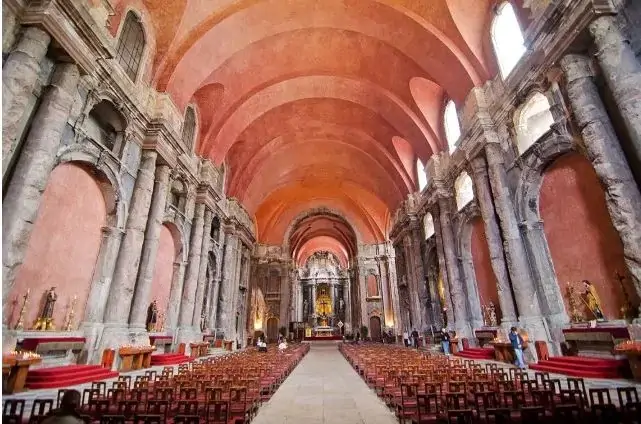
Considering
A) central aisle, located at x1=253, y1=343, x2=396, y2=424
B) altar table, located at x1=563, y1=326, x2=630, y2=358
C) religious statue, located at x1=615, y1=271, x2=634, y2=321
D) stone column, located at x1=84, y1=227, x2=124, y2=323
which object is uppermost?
stone column, located at x1=84, y1=227, x2=124, y2=323

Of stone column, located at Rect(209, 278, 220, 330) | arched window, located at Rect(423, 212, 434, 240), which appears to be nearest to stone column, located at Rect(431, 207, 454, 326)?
arched window, located at Rect(423, 212, 434, 240)

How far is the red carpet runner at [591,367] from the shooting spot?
662 cm

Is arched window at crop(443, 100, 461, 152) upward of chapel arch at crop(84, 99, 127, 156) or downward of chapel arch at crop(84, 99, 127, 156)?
upward

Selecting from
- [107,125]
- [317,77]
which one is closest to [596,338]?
[107,125]

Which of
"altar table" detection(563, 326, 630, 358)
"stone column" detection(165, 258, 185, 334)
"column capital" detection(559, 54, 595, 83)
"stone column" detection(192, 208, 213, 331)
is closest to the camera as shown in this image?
"altar table" detection(563, 326, 630, 358)

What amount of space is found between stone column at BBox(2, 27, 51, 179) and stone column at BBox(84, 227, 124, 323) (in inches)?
150

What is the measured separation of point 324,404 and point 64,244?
7845mm

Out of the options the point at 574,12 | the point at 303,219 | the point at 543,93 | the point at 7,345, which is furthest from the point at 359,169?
the point at 7,345

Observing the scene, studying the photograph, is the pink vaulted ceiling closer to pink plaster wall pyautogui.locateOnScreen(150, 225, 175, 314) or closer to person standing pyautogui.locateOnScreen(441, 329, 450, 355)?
pink plaster wall pyautogui.locateOnScreen(150, 225, 175, 314)

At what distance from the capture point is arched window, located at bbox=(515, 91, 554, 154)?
9461mm

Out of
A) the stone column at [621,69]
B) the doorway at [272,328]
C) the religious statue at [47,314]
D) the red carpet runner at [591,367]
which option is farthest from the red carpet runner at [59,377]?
the doorway at [272,328]

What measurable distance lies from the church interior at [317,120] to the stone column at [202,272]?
27 centimetres

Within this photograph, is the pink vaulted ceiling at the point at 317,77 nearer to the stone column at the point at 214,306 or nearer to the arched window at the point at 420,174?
the arched window at the point at 420,174

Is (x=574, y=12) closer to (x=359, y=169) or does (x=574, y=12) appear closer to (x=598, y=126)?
(x=598, y=126)
